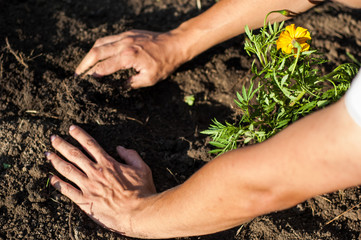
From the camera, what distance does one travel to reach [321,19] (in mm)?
3320

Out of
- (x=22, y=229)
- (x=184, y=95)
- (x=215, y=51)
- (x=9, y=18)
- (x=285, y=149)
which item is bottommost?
(x=22, y=229)

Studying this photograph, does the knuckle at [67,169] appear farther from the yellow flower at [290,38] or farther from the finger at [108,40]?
the yellow flower at [290,38]

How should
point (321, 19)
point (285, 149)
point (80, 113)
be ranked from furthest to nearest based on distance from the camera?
point (321, 19) → point (80, 113) → point (285, 149)

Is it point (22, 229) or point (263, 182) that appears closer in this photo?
point (263, 182)

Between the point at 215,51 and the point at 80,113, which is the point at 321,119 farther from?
the point at 215,51

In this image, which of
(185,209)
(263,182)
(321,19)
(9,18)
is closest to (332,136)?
(263,182)

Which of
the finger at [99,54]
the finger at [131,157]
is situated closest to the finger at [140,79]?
the finger at [99,54]

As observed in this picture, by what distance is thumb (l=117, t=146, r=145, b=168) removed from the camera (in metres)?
2.35

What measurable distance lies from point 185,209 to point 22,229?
1030 millimetres

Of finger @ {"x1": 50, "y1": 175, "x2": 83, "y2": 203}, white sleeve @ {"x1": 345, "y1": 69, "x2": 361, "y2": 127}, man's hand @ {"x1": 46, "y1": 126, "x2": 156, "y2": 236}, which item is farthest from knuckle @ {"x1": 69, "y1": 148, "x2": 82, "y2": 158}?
white sleeve @ {"x1": 345, "y1": 69, "x2": 361, "y2": 127}

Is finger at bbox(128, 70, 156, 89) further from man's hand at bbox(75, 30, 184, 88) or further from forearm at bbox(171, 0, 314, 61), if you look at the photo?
forearm at bbox(171, 0, 314, 61)

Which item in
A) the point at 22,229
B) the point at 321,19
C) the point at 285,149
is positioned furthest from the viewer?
the point at 321,19

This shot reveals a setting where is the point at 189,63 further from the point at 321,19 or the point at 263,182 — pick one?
the point at 263,182

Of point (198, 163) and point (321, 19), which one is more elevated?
point (321, 19)
